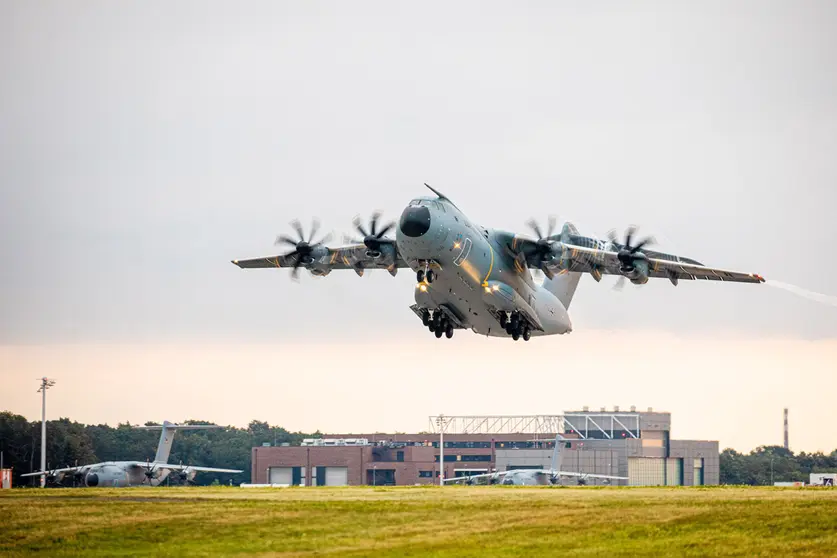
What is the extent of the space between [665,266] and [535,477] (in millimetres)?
58084

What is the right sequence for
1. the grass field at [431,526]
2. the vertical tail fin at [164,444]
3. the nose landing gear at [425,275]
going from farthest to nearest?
the vertical tail fin at [164,444]
the nose landing gear at [425,275]
the grass field at [431,526]

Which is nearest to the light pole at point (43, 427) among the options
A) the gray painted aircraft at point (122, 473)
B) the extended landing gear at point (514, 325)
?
the gray painted aircraft at point (122, 473)

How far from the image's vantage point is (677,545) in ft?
106

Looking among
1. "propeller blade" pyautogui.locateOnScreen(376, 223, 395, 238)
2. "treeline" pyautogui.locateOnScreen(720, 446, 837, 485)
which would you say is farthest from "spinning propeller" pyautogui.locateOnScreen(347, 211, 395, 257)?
"treeline" pyautogui.locateOnScreen(720, 446, 837, 485)

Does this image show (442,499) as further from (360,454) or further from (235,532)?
(360,454)

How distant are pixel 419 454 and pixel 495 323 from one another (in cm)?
7318

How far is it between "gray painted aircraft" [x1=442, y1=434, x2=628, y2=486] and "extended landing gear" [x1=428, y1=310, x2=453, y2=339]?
2104 inches

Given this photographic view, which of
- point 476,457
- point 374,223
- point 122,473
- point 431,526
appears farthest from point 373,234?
point 476,457

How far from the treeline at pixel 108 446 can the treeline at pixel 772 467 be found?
2104 inches

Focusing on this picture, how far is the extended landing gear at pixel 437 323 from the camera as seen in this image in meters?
52.7

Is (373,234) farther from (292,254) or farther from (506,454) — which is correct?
(506,454)

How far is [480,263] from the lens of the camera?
4872 cm

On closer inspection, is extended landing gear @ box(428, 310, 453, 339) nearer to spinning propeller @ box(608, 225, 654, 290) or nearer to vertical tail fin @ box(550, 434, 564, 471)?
spinning propeller @ box(608, 225, 654, 290)

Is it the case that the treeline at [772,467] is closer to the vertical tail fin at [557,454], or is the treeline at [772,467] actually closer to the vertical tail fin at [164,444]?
the vertical tail fin at [557,454]
